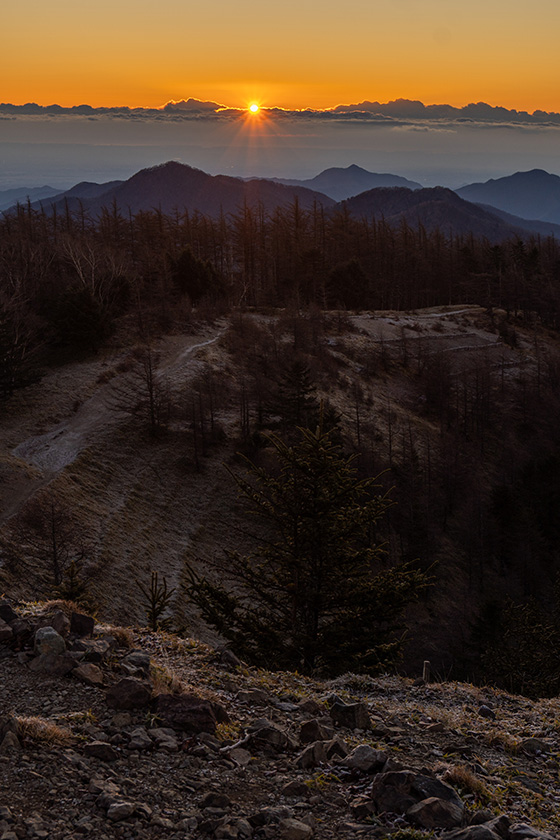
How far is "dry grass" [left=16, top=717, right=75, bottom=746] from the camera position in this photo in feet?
19.5

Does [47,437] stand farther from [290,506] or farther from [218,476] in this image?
[290,506]

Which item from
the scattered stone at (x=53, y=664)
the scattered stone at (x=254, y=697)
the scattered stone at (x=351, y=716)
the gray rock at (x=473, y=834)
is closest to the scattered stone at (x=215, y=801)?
the gray rock at (x=473, y=834)

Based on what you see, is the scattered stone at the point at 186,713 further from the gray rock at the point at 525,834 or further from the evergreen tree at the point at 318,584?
the evergreen tree at the point at 318,584

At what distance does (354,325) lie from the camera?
79938mm

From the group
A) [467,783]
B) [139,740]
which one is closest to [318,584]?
[467,783]

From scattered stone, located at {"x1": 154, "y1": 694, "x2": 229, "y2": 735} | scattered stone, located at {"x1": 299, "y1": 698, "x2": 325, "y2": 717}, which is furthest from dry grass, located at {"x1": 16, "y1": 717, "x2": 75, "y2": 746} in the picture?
scattered stone, located at {"x1": 299, "y1": 698, "x2": 325, "y2": 717}

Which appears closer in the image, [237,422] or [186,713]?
[186,713]

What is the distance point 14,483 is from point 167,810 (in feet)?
Result: 101

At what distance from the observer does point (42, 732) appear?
5.98 m

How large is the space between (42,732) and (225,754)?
182 centimetres

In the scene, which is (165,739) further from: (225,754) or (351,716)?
(351,716)

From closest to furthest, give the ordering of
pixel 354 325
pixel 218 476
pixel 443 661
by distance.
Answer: pixel 443 661, pixel 218 476, pixel 354 325

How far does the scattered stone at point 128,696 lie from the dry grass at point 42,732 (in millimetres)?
738

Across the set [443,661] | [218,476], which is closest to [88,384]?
[218,476]
